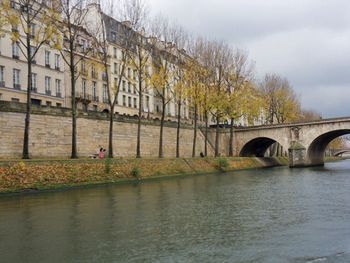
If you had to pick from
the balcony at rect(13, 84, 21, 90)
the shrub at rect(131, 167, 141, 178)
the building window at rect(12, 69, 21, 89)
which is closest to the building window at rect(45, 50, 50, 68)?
the building window at rect(12, 69, 21, 89)

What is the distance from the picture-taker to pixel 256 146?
3339 inches

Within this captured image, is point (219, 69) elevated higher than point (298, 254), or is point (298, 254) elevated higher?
point (219, 69)

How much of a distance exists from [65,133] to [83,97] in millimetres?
21989

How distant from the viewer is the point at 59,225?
1744 cm

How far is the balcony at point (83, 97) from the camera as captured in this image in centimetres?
6506

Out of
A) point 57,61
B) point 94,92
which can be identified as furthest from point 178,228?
point 94,92

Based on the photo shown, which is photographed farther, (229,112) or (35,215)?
(229,112)

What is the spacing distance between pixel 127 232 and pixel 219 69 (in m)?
48.4

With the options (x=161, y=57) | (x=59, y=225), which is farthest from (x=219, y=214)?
(x=161, y=57)

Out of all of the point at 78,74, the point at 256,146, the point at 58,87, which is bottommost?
the point at 256,146

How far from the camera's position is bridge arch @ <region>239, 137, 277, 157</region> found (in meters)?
78.6

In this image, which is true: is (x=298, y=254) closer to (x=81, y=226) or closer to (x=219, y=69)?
(x=81, y=226)

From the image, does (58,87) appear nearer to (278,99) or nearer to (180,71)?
(180,71)

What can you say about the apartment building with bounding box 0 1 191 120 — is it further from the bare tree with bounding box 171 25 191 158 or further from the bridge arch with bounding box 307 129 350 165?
the bridge arch with bounding box 307 129 350 165
